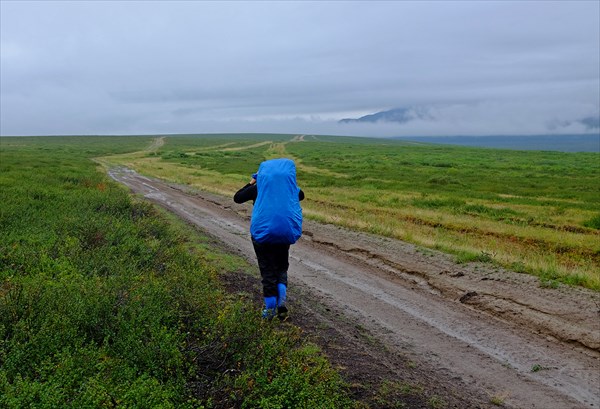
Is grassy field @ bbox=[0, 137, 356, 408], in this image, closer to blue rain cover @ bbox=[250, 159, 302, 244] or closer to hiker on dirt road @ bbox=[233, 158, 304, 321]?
hiker on dirt road @ bbox=[233, 158, 304, 321]

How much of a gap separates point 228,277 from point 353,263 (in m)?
3.35

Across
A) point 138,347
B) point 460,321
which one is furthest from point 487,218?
point 138,347

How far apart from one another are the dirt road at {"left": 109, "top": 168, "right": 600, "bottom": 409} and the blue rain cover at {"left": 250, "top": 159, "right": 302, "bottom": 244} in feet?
4.76

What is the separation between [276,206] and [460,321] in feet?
11.2

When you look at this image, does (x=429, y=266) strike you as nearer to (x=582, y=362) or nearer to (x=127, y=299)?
(x=582, y=362)

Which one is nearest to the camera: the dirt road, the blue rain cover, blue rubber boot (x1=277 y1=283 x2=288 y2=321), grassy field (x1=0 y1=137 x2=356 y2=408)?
grassy field (x1=0 y1=137 x2=356 y2=408)

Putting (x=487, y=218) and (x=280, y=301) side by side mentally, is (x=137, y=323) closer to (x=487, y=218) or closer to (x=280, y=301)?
(x=280, y=301)

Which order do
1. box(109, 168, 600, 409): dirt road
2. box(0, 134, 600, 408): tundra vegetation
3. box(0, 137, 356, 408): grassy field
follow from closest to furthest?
box(0, 137, 356, 408): grassy field → box(0, 134, 600, 408): tundra vegetation → box(109, 168, 600, 409): dirt road

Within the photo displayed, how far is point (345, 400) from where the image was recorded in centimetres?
425

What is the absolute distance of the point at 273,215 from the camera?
5.95m

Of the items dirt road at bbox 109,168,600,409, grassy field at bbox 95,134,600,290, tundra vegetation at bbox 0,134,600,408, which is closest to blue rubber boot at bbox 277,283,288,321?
tundra vegetation at bbox 0,134,600,408

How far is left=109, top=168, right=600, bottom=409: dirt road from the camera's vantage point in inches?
212

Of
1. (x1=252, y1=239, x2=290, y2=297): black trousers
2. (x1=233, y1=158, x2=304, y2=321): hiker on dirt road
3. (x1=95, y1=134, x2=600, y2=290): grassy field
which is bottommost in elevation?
(x1=95, y1=134, x2=600, y2=290): grassy field

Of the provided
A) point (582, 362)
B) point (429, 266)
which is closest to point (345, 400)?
point (582, 362)
